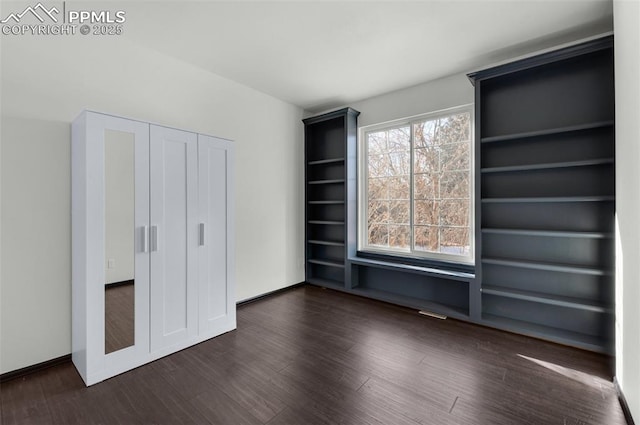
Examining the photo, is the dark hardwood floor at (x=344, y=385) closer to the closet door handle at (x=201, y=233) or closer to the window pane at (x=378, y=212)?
the closet door handle at (x=201, y=233)

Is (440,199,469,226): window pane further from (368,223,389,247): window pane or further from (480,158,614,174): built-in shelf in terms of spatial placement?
(368,223,389,247): window pane

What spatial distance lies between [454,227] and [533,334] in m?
1.33

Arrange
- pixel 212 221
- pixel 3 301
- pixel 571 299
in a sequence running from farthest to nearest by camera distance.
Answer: pixel 212 221, pixel 571 299, pixel 3 301

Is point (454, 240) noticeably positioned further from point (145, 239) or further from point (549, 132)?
point (145, 239)

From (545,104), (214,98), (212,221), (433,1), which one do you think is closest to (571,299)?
(545,104)

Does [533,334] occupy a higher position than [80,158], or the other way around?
[80,158]

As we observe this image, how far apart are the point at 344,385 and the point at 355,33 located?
3.00 metres

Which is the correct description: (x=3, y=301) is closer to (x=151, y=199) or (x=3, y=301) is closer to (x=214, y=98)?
(x=151, y=199)

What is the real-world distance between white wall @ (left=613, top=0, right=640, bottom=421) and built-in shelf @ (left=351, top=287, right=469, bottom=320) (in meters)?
1.30

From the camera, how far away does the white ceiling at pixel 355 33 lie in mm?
2287

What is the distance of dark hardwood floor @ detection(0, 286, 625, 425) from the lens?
1.73 m

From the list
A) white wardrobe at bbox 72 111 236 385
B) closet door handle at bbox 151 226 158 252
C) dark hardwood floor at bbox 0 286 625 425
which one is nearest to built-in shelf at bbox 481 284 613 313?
dark hardwood floor at bbox 0 286 625 425

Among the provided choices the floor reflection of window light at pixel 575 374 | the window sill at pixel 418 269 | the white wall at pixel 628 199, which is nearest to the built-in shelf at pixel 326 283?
the window sill at pixel 418 269

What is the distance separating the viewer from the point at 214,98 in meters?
3.43
